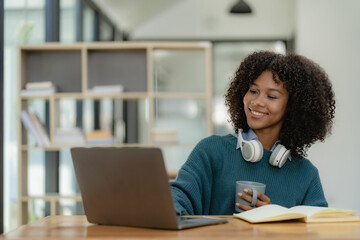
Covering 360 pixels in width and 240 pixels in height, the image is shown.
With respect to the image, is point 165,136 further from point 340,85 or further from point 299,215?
point 299,215

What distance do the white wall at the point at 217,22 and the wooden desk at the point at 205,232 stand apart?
7.60m

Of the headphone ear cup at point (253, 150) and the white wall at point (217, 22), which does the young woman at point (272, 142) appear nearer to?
the headphone ear cup at point (253, 150)

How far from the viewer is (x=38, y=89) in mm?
4477

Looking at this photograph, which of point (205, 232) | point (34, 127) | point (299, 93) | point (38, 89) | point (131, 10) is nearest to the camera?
point (205, 232)

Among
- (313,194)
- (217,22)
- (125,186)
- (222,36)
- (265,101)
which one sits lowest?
(313,194)

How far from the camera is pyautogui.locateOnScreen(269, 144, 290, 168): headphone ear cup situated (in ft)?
6.77

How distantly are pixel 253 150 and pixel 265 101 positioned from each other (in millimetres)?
179

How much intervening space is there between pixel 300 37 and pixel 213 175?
516cm

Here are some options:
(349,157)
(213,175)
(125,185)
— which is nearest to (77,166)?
(125,185)

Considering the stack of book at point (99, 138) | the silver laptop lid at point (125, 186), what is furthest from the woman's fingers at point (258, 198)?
the stack of book at point (99, 138)

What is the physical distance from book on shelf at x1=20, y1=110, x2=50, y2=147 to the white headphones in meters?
2.56

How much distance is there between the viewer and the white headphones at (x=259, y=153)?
6.71 feet

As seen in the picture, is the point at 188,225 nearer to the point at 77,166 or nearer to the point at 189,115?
the point at 77,166

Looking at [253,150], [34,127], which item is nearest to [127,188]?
[253,150]
